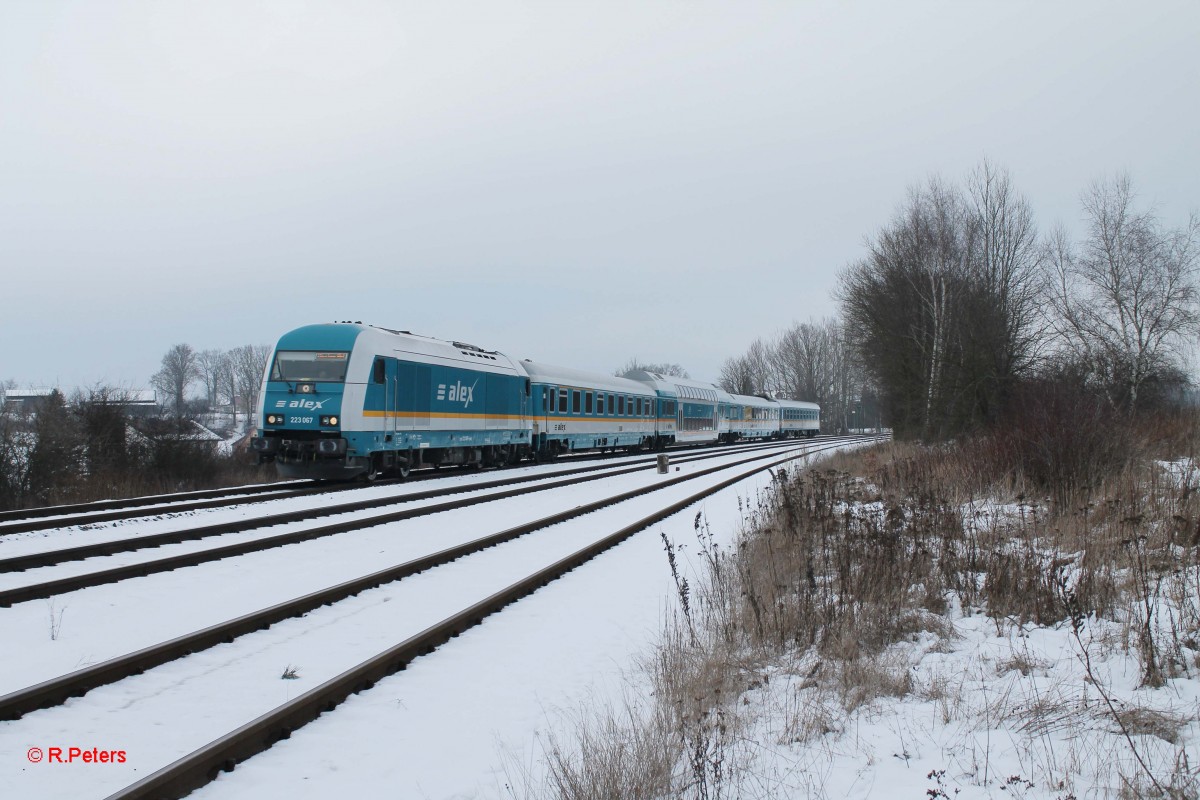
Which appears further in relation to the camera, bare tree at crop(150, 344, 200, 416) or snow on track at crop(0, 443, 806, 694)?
bare tree at crop(150, 344, 200, 416)

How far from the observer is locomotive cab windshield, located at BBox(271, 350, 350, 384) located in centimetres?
1684

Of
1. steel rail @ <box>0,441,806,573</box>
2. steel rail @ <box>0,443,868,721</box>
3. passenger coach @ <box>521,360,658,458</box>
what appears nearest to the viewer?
steel rail @ <box>0,443,868,721</box>

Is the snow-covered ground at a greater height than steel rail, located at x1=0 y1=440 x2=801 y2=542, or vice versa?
steel rail, located at x1=0 y1=440 x2=801 y2=542

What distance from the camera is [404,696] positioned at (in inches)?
189

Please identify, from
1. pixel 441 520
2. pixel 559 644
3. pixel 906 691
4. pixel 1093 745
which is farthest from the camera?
pixel 441 520

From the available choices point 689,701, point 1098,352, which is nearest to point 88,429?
point 689,701

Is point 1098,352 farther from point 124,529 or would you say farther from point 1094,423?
point 124,529

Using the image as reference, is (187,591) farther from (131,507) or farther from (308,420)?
(308,420)

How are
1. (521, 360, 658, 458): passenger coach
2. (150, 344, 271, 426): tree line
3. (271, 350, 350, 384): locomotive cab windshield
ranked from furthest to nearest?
(150, 344, 271, 426): tree line
(521, 360, 658, 458): passenger coach
(271, 350, 350, 384): locomotive cab windshield

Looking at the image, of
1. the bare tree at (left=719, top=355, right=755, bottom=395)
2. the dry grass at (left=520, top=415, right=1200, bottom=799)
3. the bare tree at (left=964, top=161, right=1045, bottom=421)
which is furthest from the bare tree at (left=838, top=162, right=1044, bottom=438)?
the bare tree at (left=719, top=355, right=755, bottom=395)

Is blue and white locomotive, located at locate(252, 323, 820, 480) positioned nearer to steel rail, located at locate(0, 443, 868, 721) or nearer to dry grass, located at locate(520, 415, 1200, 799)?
steel rail, located at locate(0, 443, 868, 721)

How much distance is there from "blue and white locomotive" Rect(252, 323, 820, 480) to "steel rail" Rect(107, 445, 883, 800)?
10.2m

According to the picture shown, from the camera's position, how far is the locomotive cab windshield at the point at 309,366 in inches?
663

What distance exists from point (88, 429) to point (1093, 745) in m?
21.4
